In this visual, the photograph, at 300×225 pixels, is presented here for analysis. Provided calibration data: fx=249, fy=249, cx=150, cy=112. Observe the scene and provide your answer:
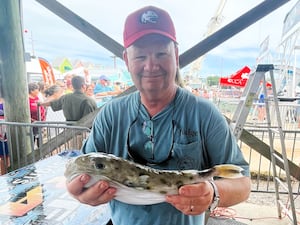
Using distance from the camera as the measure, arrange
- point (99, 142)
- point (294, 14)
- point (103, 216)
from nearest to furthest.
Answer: point (99, 142), point (103, 216), point (294, 14)

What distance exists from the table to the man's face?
0.80 metres

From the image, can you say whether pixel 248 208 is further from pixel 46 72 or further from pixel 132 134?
pixel 46 72

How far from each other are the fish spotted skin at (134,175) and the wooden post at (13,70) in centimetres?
213

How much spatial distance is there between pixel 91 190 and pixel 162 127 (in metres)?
0.28

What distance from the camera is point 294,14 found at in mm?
4582

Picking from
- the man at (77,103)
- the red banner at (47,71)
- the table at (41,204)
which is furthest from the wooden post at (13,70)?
the red banner at (47,71)

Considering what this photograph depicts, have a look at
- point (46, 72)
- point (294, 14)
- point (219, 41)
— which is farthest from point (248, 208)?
point (46, 72)

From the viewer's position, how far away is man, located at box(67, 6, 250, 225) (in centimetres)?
71

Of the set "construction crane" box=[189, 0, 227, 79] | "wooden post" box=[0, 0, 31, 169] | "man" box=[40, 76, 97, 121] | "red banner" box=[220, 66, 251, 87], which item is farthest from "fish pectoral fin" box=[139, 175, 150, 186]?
"red banner" box=[220, 66, 251, 87]

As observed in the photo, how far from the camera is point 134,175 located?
583 millimetres

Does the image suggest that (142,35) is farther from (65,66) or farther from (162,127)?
(65,66)

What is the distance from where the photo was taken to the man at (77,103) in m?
3.21

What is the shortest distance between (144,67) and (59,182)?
1.15 metres

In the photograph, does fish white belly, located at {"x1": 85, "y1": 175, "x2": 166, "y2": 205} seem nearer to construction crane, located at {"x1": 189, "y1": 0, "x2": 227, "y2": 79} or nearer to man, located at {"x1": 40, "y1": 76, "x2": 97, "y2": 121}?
construction crane, located at {"x1": 189, "y1": 0, "x2": 227, "y2": 79}
